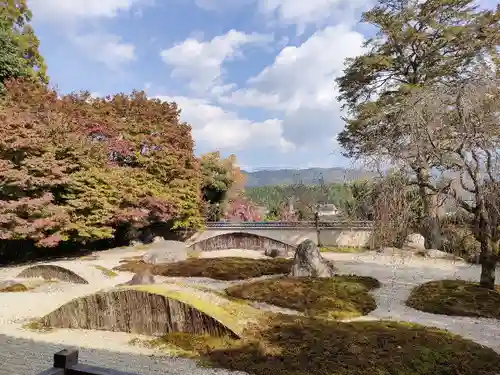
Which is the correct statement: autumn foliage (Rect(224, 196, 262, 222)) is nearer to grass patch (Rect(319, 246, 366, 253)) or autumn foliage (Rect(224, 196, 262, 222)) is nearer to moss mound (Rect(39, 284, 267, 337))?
grass patch (Rect(319, 246, 366, 253))

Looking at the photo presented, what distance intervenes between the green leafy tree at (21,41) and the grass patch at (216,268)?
11472mm

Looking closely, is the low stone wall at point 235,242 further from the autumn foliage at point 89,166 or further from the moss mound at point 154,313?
the moss mound at point 154,313

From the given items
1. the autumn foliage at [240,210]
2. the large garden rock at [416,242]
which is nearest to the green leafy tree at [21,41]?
the autumn foliage at [240,210]

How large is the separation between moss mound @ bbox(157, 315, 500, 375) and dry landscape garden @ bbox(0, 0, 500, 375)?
1.1 inches

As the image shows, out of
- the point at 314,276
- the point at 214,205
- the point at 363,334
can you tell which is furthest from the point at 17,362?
the point at 214,205

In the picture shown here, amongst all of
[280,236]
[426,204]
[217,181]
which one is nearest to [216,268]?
[426,204]

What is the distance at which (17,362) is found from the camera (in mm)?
5270

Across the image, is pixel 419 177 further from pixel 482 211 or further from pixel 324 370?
pixel 324 370

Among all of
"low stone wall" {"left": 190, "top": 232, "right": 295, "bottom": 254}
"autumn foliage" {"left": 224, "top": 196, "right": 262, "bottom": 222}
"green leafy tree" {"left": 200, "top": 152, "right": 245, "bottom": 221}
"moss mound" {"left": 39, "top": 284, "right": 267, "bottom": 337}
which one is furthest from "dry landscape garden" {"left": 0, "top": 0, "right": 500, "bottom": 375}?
"autumn foliage" {"left": 224, "top": 196, "right": 262, "bottom": 222}

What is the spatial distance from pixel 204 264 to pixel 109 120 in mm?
9334

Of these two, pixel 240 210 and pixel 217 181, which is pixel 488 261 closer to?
pixel 217 181

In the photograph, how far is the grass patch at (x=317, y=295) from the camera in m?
7.75

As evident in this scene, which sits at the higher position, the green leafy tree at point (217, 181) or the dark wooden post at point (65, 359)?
the green leafy tree at point (217, 181)

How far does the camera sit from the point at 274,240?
18.3 m
